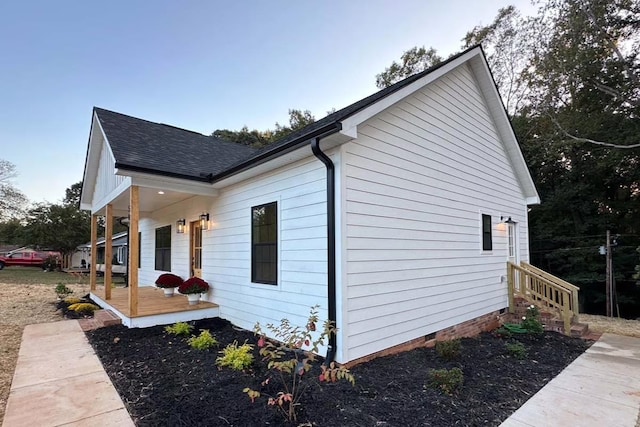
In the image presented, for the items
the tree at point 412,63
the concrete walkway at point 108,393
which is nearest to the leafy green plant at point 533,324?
the concrete walkway at point 108,393

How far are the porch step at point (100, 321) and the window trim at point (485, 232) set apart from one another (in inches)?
295

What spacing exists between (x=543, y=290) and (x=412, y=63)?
14058 mm

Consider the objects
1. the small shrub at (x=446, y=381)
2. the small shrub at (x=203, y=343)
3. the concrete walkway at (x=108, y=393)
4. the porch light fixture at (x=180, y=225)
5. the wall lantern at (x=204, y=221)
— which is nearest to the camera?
the concrete walkway at (x=108, y=393)

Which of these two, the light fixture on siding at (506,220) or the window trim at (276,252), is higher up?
the light fixture on siding at (506,220)

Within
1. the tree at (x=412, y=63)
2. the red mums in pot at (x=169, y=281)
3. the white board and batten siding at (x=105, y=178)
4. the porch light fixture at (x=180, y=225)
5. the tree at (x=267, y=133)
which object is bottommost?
the red mums in pot at (x=169, y=281)

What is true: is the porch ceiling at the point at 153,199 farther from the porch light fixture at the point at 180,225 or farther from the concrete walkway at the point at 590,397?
the concrete walkway at the point at 590,397

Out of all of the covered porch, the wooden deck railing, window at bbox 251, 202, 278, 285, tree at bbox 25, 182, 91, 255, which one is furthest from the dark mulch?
tree at bbox 25, 182, 91, 255

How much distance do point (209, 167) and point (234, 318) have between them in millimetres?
3243

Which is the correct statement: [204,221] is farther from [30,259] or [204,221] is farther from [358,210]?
[30,259]

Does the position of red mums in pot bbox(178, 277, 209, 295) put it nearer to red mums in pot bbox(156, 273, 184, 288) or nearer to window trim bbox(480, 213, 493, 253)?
red mums in pot bbox(156, 273, 184, 288)

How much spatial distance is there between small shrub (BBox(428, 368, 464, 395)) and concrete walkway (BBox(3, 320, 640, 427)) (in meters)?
0.55

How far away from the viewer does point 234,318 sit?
6.17 meters

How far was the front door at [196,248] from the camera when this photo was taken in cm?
796

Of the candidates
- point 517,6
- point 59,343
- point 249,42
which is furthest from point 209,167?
point 517,6
